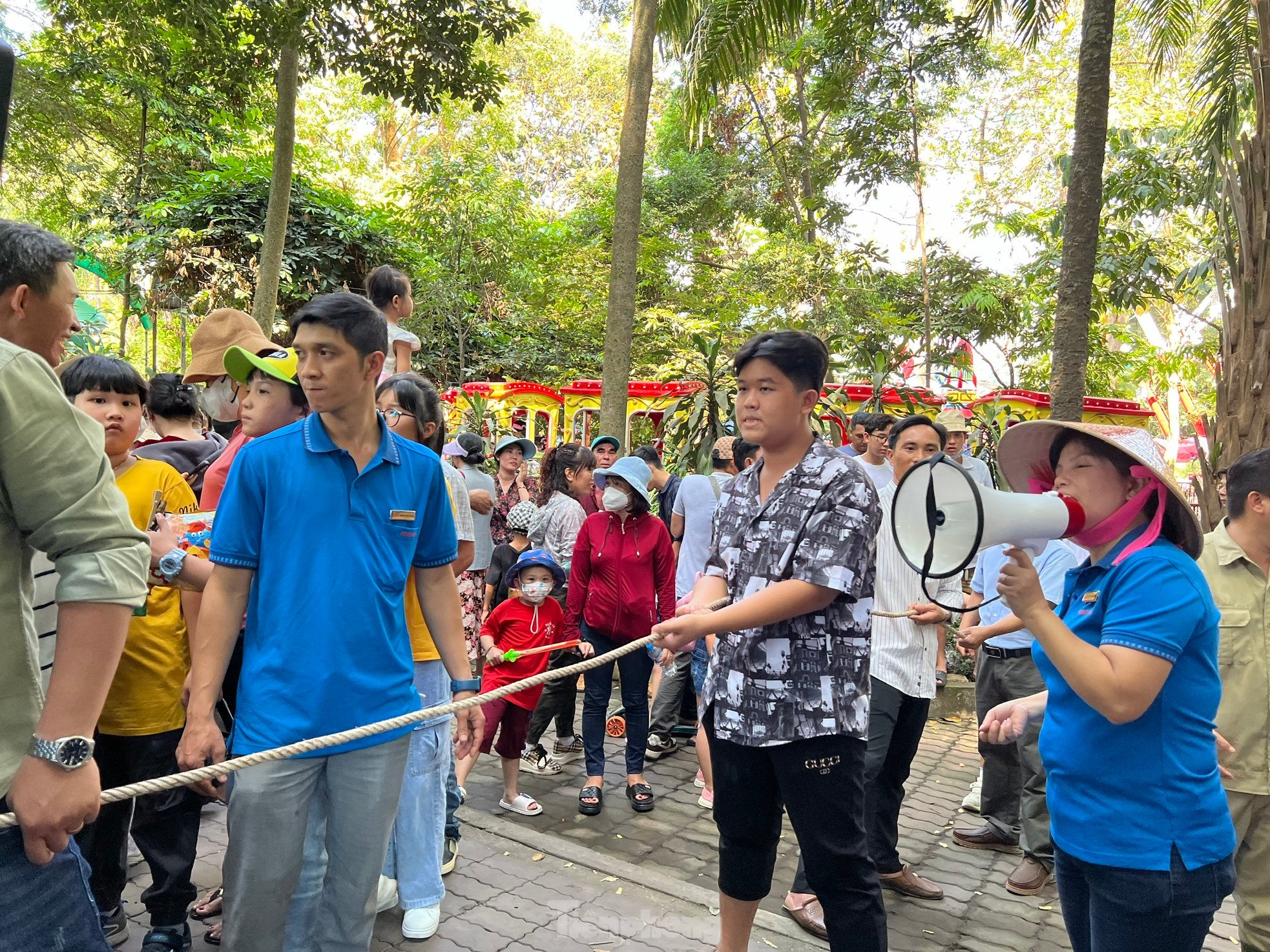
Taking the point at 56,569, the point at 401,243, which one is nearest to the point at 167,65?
the point at 401,243

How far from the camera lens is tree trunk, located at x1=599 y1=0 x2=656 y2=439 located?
29.0ft

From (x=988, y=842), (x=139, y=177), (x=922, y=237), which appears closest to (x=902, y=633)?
(x=988, y=842)

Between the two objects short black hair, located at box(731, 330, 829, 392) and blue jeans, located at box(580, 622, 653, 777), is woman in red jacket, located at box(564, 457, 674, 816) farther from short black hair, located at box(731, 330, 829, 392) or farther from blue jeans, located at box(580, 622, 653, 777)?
short black hair, located at box(731, 330, 829, 392)

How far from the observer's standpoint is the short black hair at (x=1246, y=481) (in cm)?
307

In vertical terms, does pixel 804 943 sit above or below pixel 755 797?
below

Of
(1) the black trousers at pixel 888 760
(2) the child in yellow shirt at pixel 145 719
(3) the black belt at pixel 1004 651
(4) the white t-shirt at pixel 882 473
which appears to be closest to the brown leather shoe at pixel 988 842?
(1) the black trousers at pixel 888 760

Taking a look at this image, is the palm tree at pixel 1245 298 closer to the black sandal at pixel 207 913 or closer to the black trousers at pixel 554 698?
the black trousers at pixel 554 698

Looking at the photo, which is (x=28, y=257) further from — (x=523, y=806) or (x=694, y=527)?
(x=694, y=527)

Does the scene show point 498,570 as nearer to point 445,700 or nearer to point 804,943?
point 445,700

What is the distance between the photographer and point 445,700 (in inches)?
142

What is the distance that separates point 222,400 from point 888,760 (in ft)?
11.1

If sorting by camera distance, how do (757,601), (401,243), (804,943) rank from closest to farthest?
(757,601), (804,943), (401,243)

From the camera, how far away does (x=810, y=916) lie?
3.68 meters

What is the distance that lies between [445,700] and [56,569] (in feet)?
7.11
